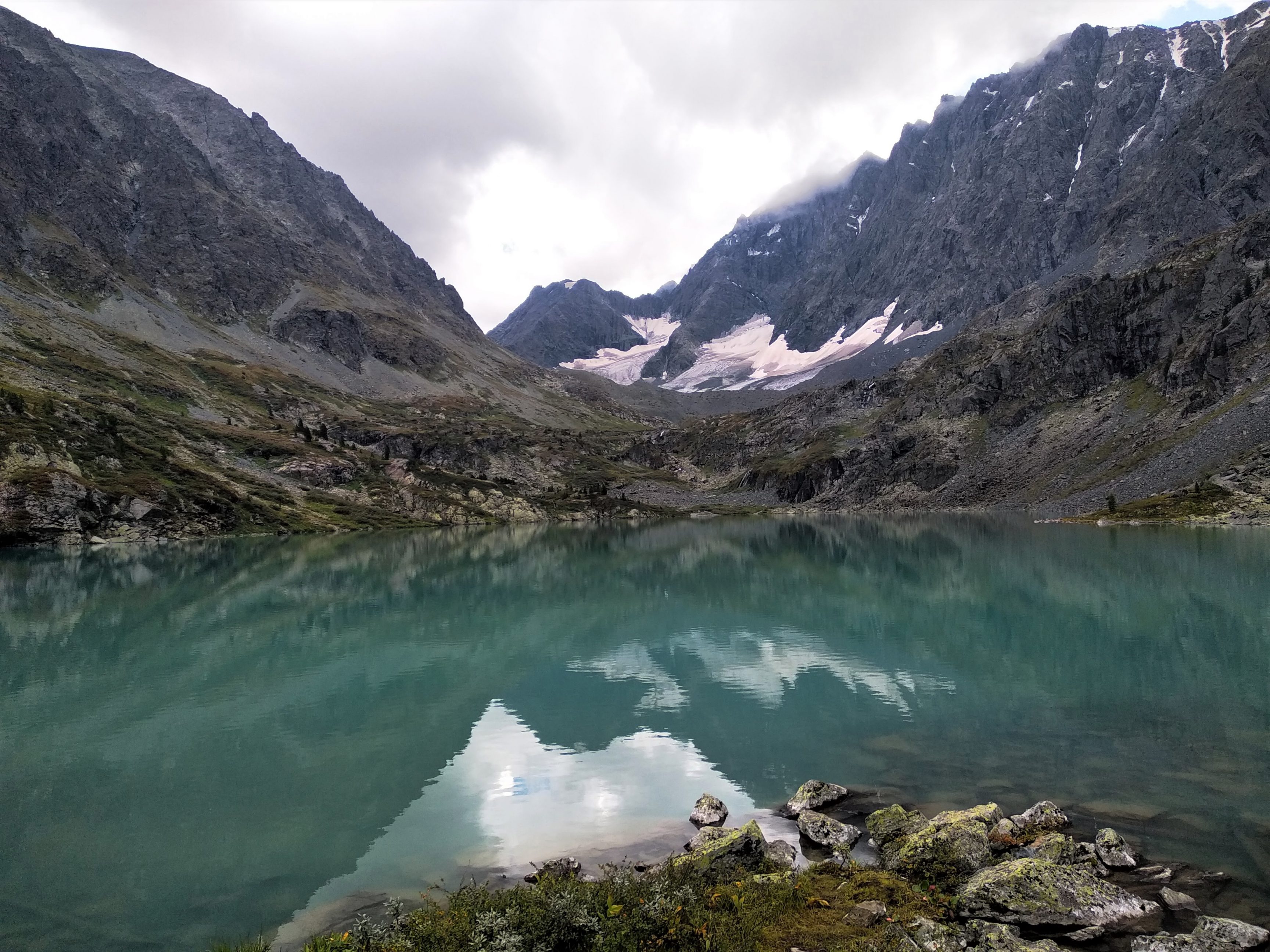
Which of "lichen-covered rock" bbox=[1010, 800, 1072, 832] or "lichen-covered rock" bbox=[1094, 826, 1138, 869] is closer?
A: "lichen-covered rock" bbox=[1094, 826, 1138, 869]

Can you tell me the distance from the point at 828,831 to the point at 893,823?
1.55 meters

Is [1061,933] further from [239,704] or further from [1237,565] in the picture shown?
[1237,565]

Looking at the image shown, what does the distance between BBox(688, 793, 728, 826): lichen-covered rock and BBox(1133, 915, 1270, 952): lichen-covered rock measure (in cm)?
901

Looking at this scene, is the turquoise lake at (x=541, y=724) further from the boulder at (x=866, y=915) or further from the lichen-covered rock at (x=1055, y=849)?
the boulder at (x=866, y=915)

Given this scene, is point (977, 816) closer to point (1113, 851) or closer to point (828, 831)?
point (1113, 851)

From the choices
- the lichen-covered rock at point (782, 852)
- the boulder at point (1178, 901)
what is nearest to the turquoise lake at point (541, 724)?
the boulder at point (1178, 901)

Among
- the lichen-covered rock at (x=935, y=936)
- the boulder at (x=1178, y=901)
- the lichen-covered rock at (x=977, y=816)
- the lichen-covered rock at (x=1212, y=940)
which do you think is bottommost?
the boulder at (x=1178, y=901)

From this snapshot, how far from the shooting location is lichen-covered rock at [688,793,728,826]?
18141 mm

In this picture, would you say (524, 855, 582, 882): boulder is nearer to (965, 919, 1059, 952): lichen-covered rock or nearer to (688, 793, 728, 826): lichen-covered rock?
(688, 793, 728, 826): lichen-covered rock

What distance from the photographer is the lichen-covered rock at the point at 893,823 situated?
16375mm

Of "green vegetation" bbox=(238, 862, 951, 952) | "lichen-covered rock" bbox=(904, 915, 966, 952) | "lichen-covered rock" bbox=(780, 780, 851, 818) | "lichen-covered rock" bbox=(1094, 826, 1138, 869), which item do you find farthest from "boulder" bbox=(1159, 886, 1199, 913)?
"lichen-covered rock" bbox=(780, 780, 851, 818)

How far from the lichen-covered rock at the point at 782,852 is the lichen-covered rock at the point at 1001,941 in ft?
13.4

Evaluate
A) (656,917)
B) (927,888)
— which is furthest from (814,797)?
(656,917)

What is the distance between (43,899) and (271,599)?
156ft
